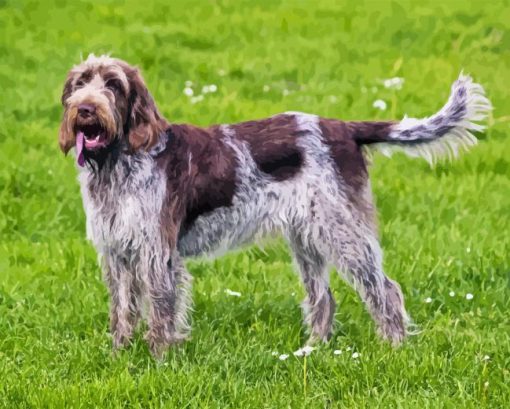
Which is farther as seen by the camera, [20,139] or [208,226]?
[20,139]

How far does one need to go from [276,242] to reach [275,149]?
0.61 m

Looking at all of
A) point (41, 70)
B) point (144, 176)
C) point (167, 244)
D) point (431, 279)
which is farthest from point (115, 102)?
point (41, 70)

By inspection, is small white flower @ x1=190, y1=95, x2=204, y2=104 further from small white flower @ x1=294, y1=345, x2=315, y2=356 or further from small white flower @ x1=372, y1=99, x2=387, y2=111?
small white flower @ x1=294, y1=345, x2=315, y2=356

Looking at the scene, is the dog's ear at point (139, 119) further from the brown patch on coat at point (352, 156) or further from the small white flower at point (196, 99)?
the small white flower at point (196, 99)

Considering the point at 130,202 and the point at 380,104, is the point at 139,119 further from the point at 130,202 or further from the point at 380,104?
the point at 380,104

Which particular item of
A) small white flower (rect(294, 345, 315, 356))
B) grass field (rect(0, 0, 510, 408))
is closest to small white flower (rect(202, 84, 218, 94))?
grass field (rect(0, 0, 510, 408))

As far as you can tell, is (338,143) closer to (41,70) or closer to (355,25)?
(41,70)

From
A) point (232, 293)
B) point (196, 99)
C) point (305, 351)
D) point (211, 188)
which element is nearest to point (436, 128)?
point (211, 188)

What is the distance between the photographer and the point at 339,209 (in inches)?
232

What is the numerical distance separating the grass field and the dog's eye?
138 cm

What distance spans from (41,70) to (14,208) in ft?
15.5

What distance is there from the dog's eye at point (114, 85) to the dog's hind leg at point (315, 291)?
1.36 m

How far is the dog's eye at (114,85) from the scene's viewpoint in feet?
18.1

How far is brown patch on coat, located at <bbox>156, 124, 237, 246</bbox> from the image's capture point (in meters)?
5.72
